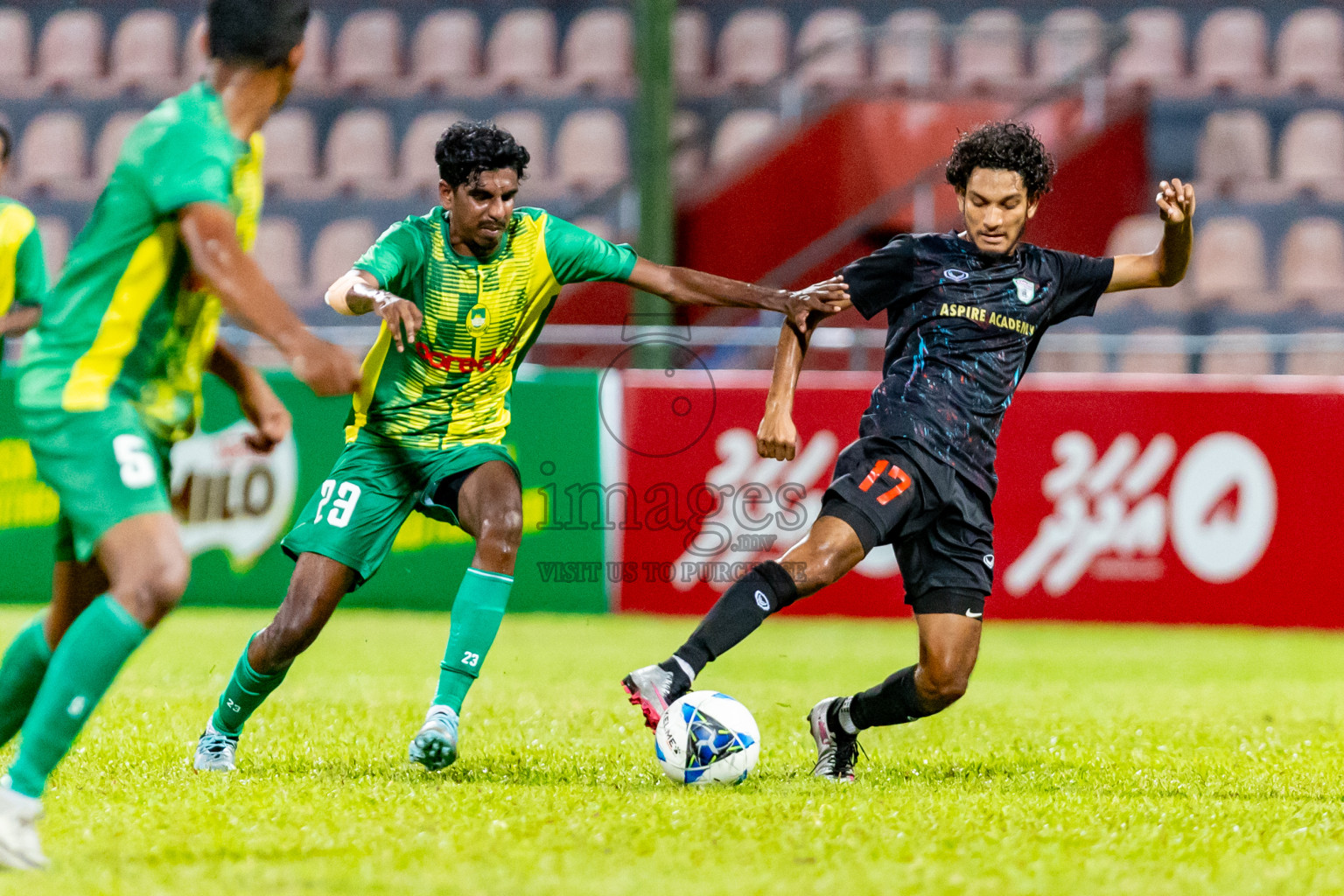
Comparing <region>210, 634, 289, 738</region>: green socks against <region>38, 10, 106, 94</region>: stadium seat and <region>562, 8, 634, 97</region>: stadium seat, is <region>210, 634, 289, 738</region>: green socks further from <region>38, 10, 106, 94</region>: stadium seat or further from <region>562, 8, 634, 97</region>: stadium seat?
<region>38, 10, 106, 94</region>: stadium seat

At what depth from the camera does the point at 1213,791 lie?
4672 millimetres

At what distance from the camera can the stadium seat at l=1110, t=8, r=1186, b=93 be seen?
49.7 ft

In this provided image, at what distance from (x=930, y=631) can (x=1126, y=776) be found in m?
Answer: 0.85

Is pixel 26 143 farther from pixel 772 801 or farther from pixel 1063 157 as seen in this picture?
pixel 772 801

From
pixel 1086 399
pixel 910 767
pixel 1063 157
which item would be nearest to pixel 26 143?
pixel 1063 157

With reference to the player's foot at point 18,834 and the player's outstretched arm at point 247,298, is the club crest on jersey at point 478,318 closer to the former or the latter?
the player's outstretched arm at point 247,298

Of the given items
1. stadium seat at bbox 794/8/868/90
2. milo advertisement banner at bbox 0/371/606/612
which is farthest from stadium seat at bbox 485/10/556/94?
milo advertisement banner at bbox 0/371/606/612

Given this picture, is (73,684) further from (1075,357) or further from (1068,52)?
(1068,52)

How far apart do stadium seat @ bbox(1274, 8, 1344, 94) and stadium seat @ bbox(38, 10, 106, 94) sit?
42.2 ft

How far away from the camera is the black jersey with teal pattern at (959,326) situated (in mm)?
4797

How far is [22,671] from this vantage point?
12.5 ft

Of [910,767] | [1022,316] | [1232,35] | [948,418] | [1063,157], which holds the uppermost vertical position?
[1232,35]

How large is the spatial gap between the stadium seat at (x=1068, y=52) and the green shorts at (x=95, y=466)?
40.9ft

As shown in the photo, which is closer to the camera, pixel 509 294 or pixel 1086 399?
pixel 509 294
